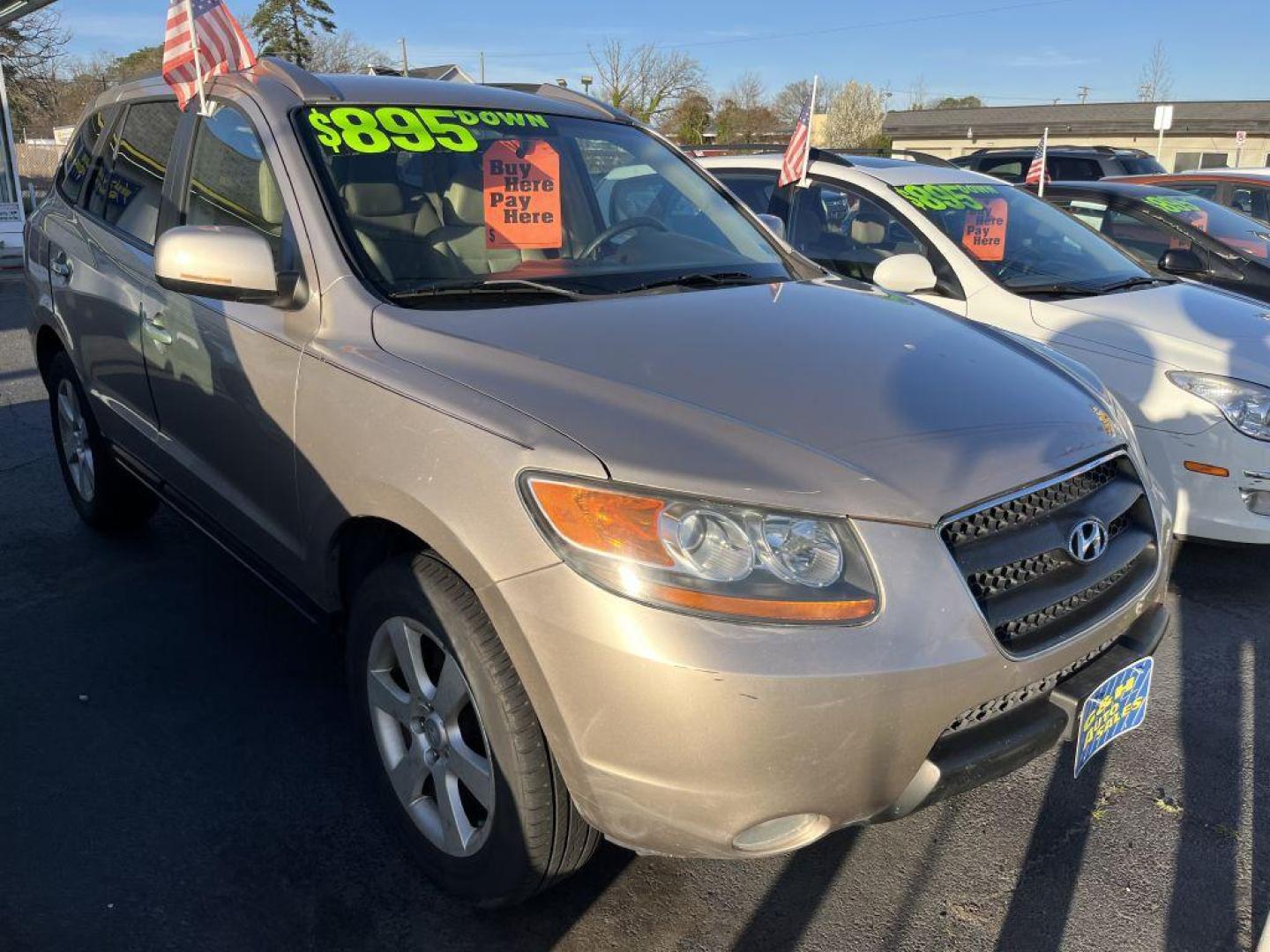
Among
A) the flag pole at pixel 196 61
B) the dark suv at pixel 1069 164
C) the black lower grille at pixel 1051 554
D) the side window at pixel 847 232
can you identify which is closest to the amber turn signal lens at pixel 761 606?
the black lower grille at pixel 1051 554

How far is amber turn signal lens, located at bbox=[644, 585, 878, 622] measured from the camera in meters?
1.83

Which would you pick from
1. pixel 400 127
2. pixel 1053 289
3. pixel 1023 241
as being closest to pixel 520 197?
pixel 400 127

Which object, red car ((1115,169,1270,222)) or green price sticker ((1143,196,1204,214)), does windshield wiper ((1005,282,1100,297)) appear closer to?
green price sticker ((1143,196,1204,214))

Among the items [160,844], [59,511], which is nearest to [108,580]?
[59,511]

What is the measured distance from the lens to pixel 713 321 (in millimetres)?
2686

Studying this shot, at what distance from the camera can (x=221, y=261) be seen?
8.34 feet

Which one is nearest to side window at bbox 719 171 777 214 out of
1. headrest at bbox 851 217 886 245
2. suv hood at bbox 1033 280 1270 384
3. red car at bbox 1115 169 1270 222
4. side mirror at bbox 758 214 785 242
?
headrest at bbox 851 217 886 245

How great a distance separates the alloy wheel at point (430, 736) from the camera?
2.23 meters

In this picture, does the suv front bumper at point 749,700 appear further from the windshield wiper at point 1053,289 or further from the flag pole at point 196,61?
the windshield wiper at point 1053,289

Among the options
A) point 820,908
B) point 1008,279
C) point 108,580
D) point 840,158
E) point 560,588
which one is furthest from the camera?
point 840,158

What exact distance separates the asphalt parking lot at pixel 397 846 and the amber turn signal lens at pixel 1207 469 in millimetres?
680

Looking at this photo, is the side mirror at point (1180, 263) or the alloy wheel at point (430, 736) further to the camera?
the side mirror at point (1180, 263)

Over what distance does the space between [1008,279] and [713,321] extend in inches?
109

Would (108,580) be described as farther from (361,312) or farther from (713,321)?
(713,321)
